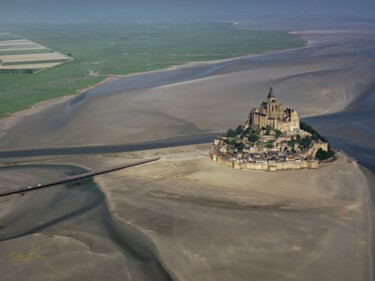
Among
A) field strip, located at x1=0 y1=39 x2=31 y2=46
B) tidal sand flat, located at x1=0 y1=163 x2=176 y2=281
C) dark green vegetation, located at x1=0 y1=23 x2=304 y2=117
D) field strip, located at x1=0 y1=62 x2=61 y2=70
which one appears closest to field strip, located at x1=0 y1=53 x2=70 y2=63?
dark green vegetation, located at x1=0 y1=23 x2=304 y2=117

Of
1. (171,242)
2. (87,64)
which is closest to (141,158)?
(171,242)

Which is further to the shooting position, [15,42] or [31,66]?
[15,42]

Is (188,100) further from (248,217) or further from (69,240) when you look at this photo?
(69,240)

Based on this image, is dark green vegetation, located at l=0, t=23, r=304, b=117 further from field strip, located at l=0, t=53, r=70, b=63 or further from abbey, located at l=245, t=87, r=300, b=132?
abbey, located at l=245, t=87, r=300, b=132

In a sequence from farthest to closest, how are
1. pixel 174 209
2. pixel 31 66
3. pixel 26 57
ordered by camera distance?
pixel 26 57 < pixel 31 66 < pixel 174 209

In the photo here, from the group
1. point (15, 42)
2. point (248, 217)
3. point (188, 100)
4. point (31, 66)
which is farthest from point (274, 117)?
point (15, 42)

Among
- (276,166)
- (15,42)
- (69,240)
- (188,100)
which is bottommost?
(69,240)
